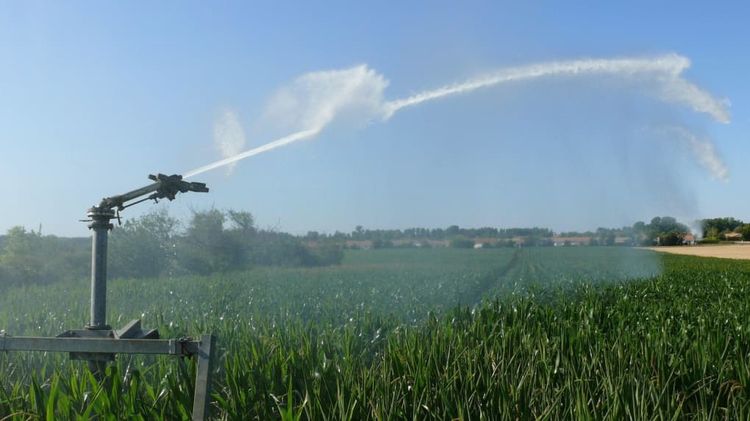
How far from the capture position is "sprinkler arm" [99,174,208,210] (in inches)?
185

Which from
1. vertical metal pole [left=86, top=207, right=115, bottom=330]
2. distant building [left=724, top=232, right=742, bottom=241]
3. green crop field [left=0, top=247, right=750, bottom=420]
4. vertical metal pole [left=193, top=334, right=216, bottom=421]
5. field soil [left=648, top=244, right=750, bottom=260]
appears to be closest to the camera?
vertical metal pole [left=193, top=334, right=216, bottom=421]

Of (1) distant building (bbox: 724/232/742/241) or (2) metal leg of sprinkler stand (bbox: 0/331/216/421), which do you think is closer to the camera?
(2) metal leg of sprinkler stand (bbox: 0/331/216/421)

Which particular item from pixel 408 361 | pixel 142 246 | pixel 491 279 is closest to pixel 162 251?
pixel 142 246

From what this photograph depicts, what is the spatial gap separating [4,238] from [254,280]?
71.6ft

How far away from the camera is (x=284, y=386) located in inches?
187

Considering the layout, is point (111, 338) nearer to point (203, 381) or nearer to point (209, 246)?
point (203, 381)

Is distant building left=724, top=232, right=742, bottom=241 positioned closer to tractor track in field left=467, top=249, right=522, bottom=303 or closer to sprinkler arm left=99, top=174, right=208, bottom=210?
tractor track in field left=467, top=249, right=522, bottom=303

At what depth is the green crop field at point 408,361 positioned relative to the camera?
4.07m

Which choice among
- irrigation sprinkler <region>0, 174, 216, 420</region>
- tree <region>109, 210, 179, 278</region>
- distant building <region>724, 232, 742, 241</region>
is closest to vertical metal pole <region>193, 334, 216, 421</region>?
irrigation sprinkler <region>0, 174, 216, 420</region>

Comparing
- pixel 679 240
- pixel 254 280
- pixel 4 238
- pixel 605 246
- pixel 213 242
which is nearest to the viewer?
pixel 254 280

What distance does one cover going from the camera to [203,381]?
11.7ft

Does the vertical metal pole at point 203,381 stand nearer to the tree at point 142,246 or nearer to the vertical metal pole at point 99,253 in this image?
the vertical metal pole at point 99,253

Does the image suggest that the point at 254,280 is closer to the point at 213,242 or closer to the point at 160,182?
the point at 213,242

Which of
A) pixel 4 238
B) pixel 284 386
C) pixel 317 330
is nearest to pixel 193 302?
pixel 317 330
